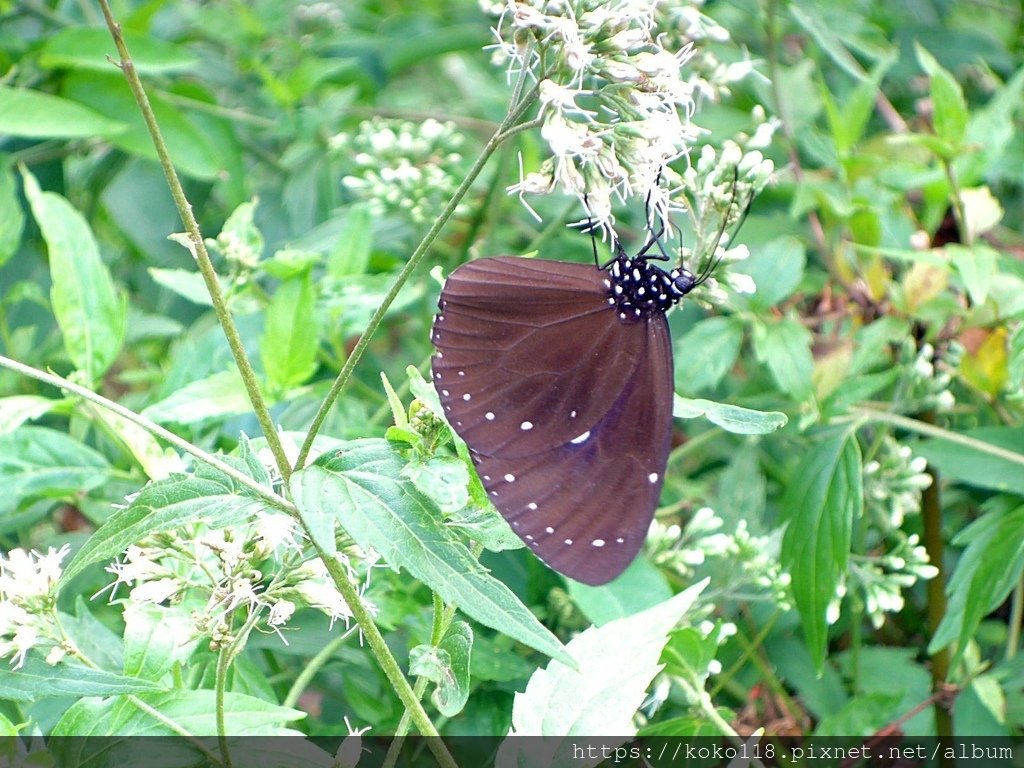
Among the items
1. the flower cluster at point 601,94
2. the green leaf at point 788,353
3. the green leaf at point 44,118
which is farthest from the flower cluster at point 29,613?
the green leaf at point 788,353

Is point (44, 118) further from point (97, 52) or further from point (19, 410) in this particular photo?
point (19, 410)

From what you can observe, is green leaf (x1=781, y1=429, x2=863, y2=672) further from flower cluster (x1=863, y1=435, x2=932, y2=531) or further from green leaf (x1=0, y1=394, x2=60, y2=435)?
green leaf (x1=0, y1=394, x2=60, y2=435)

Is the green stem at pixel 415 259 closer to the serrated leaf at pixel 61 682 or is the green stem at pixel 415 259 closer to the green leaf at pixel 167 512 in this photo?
the green leaf at pixel 167 512

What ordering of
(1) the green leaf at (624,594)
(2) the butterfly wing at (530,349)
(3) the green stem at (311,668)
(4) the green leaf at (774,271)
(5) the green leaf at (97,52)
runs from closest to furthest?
1. (2) the butterfly wing at (530,349)
2. (3) the green stem at (311,668)
3. (1) the green leaf at (624,594)
4. (4) the green leaf at (774,271)
5. (5) the green leaf at (97,52)

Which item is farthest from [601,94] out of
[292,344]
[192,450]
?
[292,344]

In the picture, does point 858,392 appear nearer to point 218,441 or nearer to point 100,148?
point 218,441

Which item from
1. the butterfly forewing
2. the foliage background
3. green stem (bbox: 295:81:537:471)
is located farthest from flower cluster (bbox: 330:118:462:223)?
green stem (bbox: 295:81:537:471)
